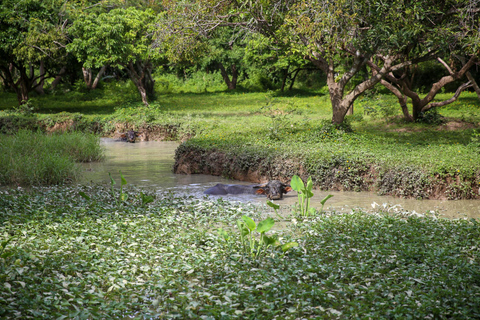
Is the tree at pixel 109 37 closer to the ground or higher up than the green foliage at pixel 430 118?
higher up

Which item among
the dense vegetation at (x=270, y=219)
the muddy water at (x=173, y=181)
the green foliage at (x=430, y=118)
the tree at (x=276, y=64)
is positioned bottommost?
the muddy water at (x=173, y=181)

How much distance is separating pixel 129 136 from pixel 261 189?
1247 centimetres

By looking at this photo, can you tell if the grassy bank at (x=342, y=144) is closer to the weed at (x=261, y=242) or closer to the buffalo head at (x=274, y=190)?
the buffalo head at (x=274, y=190)

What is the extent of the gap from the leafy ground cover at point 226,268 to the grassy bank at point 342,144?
2.33 meters

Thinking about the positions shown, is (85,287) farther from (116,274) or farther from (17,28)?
(17,28)

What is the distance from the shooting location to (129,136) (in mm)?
21281

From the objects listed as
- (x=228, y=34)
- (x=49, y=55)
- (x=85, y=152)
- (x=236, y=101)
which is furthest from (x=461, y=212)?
(x=228, y=34)

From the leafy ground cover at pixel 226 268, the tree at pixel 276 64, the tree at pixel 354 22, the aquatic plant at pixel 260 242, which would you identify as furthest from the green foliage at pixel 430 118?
the tree at pixel 276 64

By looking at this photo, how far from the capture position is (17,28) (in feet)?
85.0

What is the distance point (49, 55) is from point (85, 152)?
1325 cm

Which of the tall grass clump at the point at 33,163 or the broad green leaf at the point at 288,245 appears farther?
the tall grass clump at the point at 33,163

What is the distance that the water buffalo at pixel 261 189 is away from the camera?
10094 mm

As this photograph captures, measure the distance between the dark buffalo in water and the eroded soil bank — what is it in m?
7.61

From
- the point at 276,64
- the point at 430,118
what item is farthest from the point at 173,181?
the point at 276,64
